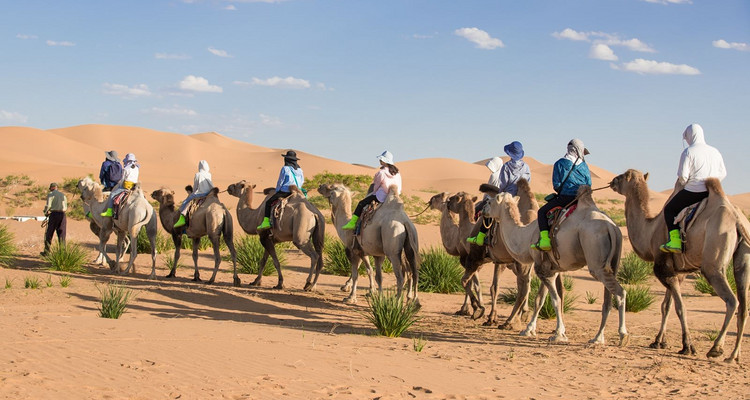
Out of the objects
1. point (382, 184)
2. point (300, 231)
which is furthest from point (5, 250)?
point (382, 184)

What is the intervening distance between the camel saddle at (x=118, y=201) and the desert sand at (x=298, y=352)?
1429 mm

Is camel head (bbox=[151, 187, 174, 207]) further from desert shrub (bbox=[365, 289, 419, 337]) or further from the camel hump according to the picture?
the camel hump

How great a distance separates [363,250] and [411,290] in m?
1.41

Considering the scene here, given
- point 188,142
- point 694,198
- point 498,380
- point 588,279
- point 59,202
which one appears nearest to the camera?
point 498,380

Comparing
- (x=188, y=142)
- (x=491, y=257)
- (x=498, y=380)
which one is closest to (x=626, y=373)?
(x=498, y=380)

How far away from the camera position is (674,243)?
9312 millimetres

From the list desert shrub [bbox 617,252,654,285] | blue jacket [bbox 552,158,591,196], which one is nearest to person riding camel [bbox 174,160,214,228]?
blue jacket [bbox 552,158,591,196]

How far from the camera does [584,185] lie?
34.0 feet

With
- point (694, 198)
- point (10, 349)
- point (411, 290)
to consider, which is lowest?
point (10, 349)

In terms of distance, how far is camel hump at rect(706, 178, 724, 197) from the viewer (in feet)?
29.7

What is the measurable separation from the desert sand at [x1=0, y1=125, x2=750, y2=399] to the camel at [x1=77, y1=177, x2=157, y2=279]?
27.2 inches

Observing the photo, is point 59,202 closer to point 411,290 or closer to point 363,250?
point 363,250

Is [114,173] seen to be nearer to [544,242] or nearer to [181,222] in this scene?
[181,222]

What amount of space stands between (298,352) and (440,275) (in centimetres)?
880
